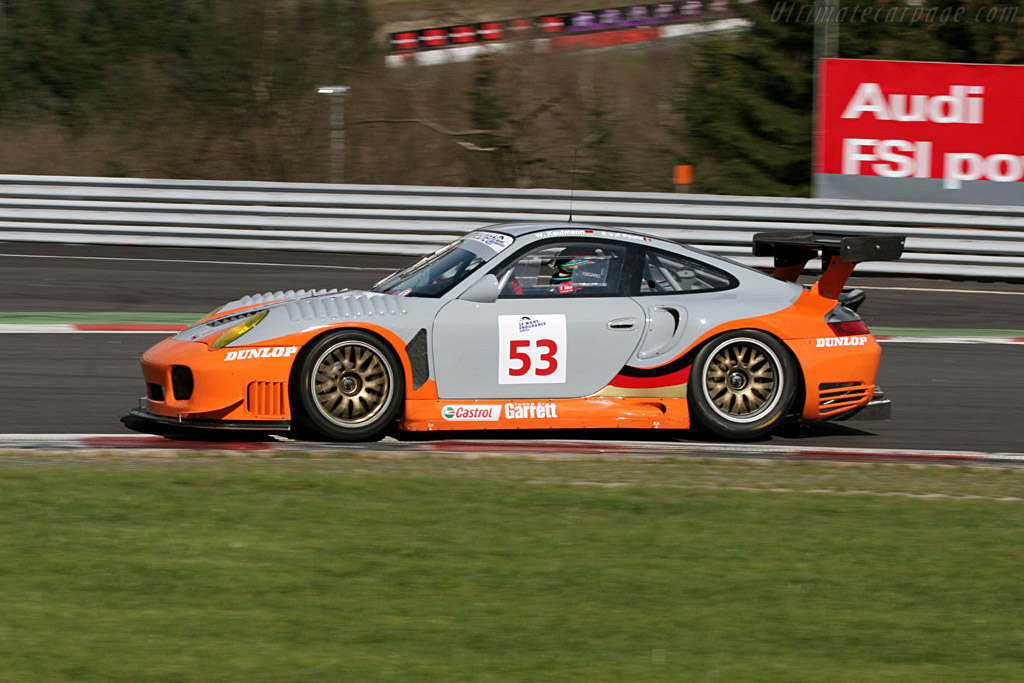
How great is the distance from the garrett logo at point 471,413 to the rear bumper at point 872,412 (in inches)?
85.8

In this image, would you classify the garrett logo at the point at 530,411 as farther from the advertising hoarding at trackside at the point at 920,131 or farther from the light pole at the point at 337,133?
the light pole at the point at 337,133

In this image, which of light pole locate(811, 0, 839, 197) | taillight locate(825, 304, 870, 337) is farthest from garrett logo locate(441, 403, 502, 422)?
light pole locate(811, 0, 839, 197)

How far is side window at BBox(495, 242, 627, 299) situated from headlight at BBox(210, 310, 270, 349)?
4.71 ft

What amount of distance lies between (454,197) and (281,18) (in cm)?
1027

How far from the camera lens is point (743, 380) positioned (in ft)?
26.1

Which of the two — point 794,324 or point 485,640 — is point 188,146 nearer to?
point 794,324

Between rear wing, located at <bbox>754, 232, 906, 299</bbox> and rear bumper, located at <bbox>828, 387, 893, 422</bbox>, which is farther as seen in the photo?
rear bumper, located at <bbox>828, 387, 893, 422</bbox>

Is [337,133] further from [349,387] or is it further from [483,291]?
[349,387]

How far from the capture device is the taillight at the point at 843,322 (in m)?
8.07

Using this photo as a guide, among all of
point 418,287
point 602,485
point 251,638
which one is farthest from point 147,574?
point 418,287

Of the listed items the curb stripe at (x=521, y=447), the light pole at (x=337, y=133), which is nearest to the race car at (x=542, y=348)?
the curb stripe at (x=521, y=447)

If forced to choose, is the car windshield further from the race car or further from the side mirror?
the side mirror

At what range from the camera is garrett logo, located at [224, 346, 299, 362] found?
7293mm

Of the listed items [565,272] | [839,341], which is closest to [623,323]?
[565,272]
